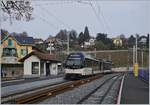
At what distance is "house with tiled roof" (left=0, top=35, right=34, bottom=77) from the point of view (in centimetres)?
7512

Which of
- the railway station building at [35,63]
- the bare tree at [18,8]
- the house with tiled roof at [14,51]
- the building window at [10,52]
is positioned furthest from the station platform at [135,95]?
the building window at [10,52]

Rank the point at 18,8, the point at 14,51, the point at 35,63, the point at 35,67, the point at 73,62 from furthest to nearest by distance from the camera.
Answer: the point at 14,51 < the point at 35,67 < the point at 35,63 < the point at 73,62 < the point at 18,8

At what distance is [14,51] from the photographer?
79438mm

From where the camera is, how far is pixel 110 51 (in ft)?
465

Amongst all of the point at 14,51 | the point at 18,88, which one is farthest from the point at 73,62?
the point at 14,51

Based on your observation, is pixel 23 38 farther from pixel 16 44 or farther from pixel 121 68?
pixel 121 68

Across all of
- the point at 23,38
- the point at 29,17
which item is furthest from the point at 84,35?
the point at 29,17

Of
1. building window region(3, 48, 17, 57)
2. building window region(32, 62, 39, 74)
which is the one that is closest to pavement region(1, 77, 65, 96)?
building window region(32, 62, 39, 74)

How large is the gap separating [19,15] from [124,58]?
122076 mm

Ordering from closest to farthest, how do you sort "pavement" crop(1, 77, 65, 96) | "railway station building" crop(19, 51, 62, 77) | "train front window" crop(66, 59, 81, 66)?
"pavement" crop(1, 77, 65, 96) < "train front window" crop(66, 59, 81, 66) < "railway station building" crop(19, 51, 62, 77)

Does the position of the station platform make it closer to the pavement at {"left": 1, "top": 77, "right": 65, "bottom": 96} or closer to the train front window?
the pavement at {"left": 1, "top": 77, "right": 65, "bottom": 96}

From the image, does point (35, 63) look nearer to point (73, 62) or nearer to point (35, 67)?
point (35, 67)

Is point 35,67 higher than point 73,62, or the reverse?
point 73,62

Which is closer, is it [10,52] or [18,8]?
[18,8]
